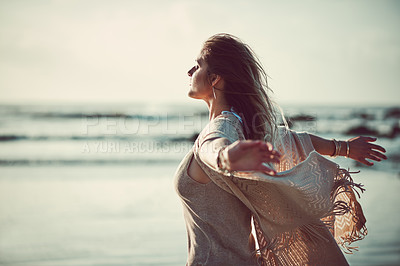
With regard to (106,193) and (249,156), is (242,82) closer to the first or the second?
(249,156)

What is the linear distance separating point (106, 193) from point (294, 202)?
4.95 metres

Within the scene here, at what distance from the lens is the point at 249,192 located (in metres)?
1.93

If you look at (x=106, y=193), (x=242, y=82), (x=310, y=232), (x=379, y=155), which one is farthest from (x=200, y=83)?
(x=106, y=193)

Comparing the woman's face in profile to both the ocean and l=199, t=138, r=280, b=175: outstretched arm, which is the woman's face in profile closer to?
l=199, t=138, r=280, b=175: outstretched arm

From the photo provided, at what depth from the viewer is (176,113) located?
18203 mm

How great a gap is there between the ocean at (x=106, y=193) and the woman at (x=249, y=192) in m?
1.20

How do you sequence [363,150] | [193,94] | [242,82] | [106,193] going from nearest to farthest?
1. [242,82]
2. [193,94]
3. [363,150]
4. [106,193]

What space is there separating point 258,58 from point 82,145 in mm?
10691

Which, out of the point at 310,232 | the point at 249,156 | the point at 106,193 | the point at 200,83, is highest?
the point at 200,83

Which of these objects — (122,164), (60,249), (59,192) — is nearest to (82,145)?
(122,164)

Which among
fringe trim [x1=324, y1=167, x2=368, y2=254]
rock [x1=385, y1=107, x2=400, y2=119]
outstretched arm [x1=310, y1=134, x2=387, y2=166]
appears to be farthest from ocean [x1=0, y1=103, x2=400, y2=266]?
rock [x1=385, y1=107, x2=400, y2=119]

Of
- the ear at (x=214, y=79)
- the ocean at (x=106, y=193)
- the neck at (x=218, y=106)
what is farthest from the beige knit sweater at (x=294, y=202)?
the ocean at (x=106, y=193)

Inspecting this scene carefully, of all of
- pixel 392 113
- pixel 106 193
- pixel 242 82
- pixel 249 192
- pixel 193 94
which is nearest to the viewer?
pixel 249 192

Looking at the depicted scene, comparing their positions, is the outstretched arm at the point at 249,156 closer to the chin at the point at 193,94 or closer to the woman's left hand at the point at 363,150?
the chin at the point at 193,94
